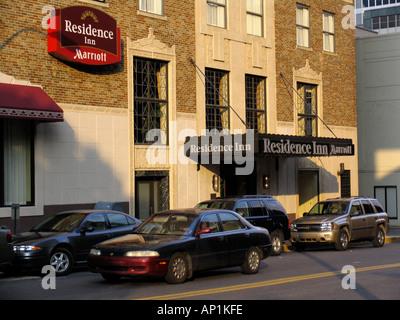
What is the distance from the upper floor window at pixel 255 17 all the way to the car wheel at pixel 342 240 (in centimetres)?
1029

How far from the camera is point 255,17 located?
29.2m

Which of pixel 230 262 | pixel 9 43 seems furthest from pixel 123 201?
pixel 230 262

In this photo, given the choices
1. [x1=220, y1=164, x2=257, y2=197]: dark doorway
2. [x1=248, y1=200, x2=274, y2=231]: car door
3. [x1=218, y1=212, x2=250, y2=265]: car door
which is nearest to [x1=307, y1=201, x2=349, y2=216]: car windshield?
[x1=248, y1=200, x2=274, y2=231]: car door

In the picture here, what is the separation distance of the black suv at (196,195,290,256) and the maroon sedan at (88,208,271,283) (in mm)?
3945

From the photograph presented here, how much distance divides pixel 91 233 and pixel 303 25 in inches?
744

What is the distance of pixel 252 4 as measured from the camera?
95.2ft

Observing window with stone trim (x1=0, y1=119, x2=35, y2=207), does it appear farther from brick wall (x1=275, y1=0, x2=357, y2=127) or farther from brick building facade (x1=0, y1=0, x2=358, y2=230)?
brick wall (x1=275, y1=0, x2=357, y2=127)

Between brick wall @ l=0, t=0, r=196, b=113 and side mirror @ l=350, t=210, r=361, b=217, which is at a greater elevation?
brick wall @ l=0, t=0, r=196, b=113

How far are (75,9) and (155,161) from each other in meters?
6.12

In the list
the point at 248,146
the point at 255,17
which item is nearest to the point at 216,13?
the point at 255,17

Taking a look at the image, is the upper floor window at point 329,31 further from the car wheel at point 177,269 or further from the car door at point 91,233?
the car wheel at point 177,269

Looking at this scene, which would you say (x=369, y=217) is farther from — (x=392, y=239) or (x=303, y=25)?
(x=303, y=25)

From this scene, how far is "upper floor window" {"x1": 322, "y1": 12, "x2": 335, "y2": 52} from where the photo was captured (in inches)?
1314

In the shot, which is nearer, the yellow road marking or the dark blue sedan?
the yellow road marking
